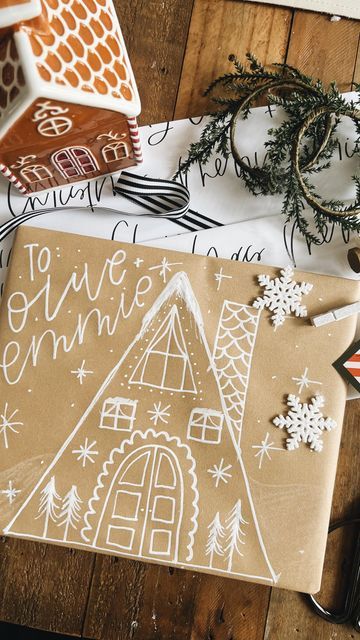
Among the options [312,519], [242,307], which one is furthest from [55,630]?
[242,307]

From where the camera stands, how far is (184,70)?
2.28ft

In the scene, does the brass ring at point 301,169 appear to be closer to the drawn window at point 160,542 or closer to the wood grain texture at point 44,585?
the drawn window at point 160,542

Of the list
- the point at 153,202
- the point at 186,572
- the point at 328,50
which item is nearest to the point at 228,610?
the point at 186,572

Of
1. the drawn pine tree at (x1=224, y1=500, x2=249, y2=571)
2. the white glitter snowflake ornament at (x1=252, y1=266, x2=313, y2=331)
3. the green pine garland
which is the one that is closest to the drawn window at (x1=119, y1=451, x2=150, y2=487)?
the drawn pine tree at (x1=224, y1=500, x2=249, y2=571)

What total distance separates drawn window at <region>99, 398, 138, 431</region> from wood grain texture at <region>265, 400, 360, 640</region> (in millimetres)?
273

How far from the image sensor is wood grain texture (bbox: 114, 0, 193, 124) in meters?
0.69

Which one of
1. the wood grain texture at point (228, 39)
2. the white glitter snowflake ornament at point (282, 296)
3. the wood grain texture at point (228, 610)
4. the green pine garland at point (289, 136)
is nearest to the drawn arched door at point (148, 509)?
the wood grain texture at point (228, 610)

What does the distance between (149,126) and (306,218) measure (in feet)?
0.78

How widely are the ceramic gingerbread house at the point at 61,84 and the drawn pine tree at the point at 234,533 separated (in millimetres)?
442

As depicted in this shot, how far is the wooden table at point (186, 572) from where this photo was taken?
667mm

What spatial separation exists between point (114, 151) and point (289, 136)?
210 mm

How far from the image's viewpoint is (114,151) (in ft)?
2.00

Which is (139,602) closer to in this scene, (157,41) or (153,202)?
(153,202)

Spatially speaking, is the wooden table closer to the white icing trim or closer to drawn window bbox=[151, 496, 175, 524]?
drawn window bbox=[151, 496, 175, 524]
